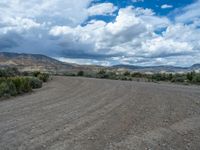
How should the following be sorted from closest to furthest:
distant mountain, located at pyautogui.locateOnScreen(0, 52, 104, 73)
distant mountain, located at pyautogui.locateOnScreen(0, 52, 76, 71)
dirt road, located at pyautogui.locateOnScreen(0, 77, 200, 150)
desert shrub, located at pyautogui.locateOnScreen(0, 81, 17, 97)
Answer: dirt road, located at pyautogui.locateOnScreen(0, 77, 200, 150) → desert shrub, located at pyautogui.locateOnScreen(0, 81, 17, 97) → distant mountain, located at pyautogui.locateOnScreen(0, 52, 104, 73) → distant mountain, located at pyautogui.locateOnScreen(0, 52, 76, 71)

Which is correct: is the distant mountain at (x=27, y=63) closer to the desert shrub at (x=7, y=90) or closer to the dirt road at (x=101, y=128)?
the desert shrub at (x=7, y=90)

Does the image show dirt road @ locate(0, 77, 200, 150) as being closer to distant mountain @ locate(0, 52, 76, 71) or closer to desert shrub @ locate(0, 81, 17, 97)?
desert shrub @ locate(0, 81, 17, 97)

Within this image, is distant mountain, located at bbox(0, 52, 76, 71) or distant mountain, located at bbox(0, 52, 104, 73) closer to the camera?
distant mountain, located at bbox(0, 52, 104, 73)

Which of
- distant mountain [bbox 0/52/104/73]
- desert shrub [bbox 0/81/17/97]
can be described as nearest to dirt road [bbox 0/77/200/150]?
desert shrub [bbox 0/81/17/97]

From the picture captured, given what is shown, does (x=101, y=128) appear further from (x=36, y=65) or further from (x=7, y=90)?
(x=36, y=65)

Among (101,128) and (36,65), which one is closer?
(101,128)

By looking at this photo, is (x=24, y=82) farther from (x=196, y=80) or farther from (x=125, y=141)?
(x=196, y=80)

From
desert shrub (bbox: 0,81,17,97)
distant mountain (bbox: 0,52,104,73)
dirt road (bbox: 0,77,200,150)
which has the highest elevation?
distant mountain (bbox: 0,52,104,73)

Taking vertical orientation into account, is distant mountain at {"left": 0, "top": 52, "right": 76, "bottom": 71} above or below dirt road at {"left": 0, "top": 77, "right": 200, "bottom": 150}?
above

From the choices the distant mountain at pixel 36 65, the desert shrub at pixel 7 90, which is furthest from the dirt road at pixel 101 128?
the distant mountain at pixel 36 65

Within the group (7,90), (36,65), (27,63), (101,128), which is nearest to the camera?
(101,128)

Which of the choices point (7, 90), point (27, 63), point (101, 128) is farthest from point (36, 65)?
point (101, 128)

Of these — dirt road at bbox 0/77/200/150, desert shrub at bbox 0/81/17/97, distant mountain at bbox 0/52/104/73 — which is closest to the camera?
dirt road at bbox 0/77/200/150

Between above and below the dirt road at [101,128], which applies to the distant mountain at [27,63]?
above
